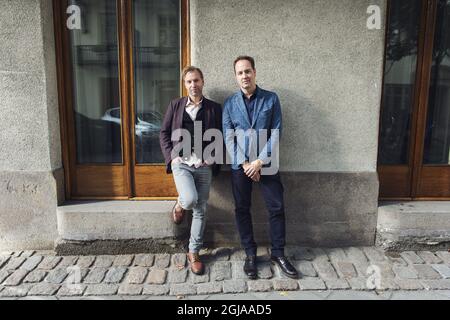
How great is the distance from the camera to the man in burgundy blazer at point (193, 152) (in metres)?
3.55

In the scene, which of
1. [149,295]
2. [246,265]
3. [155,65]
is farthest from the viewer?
[155,65]

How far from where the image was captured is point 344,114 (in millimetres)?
3939

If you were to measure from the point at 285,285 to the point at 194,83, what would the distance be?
78.4 inches

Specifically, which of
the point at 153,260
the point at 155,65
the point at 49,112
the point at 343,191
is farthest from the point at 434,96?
the point at 49,112

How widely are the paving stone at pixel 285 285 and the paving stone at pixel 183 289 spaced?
0.72 meters

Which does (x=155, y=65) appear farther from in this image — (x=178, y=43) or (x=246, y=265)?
(x=246, y=265)

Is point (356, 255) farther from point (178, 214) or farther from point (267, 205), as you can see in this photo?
point (178, 214)

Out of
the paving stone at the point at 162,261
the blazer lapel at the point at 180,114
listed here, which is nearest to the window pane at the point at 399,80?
the blazer lapel at the point at 180,114

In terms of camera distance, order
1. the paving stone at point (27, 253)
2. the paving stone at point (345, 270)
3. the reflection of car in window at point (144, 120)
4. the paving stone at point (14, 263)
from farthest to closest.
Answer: the reflection of car in window at point (144, 120) < the paving stone at point (27, 253) < the paving stone at point (14, 263) < the paving stone at point (345, 270)

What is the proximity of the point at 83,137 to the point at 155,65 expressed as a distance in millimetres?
1126

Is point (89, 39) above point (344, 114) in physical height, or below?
above

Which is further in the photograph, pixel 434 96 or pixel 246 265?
pixel 434 96

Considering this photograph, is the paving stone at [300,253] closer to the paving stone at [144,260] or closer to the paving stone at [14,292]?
the paving stone at [144,260]

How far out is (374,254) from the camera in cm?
399
